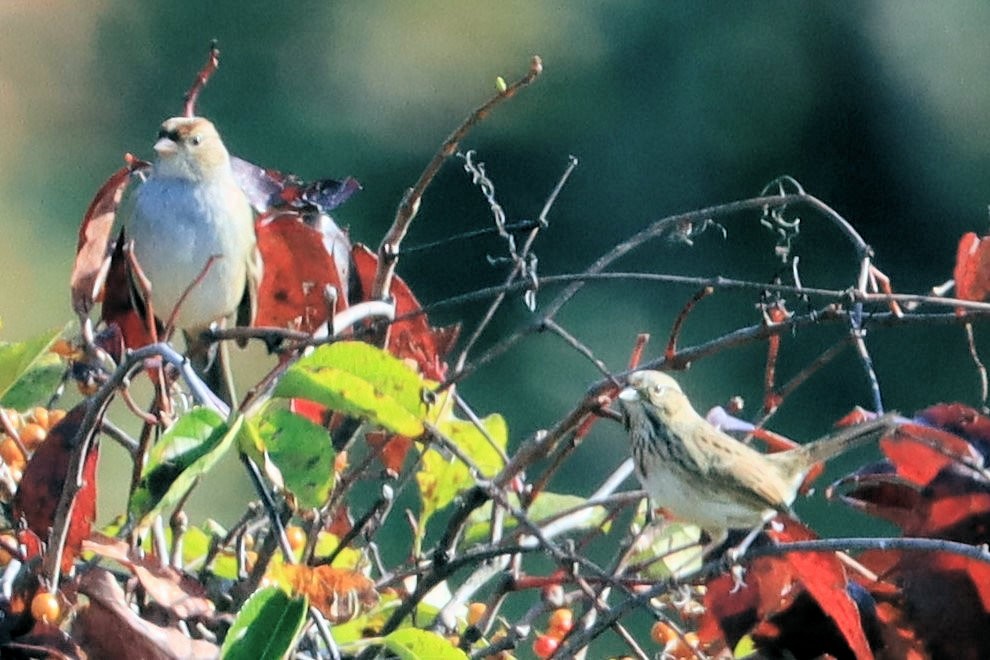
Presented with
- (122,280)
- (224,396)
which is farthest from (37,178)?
(122,280)

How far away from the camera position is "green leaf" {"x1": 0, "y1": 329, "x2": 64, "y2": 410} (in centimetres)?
83

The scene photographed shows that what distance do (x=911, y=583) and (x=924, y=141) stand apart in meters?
2.52

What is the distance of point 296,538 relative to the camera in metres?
0.91

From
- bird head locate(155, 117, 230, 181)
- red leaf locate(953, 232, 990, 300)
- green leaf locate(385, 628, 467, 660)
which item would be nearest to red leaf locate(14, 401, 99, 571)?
green leaf locate(385, 628, 467, 660)

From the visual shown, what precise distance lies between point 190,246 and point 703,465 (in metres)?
0.81

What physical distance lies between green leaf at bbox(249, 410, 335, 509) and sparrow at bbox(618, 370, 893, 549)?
1.05 feet

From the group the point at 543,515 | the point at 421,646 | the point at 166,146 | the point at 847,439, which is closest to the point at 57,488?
the point at 421,646

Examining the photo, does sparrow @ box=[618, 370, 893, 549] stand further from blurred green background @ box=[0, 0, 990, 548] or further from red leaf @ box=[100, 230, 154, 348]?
blurred green background @ box=[0, 0, 990, 548]

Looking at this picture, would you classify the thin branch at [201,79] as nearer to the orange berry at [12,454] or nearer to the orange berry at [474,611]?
the orange berry at [12,454]

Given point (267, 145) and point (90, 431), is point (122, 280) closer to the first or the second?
point (90, 431)

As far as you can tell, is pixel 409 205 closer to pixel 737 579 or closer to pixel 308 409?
pixel 308 409

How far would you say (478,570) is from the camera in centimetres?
87

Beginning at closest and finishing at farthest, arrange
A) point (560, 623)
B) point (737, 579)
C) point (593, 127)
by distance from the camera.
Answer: point (737, 579) < point (560, 623) < point (593, 127)

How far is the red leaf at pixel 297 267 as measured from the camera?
2.85ft
